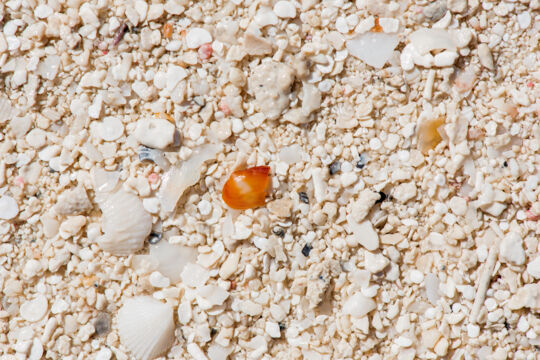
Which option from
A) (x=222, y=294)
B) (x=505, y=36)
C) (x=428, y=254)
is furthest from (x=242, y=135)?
(x=505, y=36)

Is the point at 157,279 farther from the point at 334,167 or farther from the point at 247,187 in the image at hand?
the point at 334,167

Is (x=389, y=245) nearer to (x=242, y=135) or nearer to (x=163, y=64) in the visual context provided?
(x=242, y=135)

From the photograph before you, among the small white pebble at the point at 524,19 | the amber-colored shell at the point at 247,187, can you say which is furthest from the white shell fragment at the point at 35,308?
the small white pebble at the point at 524,19

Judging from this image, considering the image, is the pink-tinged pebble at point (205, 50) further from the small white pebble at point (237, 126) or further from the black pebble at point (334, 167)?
the black pebble at point (334, 167)

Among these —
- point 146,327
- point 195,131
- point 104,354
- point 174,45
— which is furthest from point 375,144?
point 104,354

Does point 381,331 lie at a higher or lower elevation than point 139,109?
lower

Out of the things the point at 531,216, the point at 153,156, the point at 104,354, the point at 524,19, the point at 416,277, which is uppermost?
the point at 524,19
